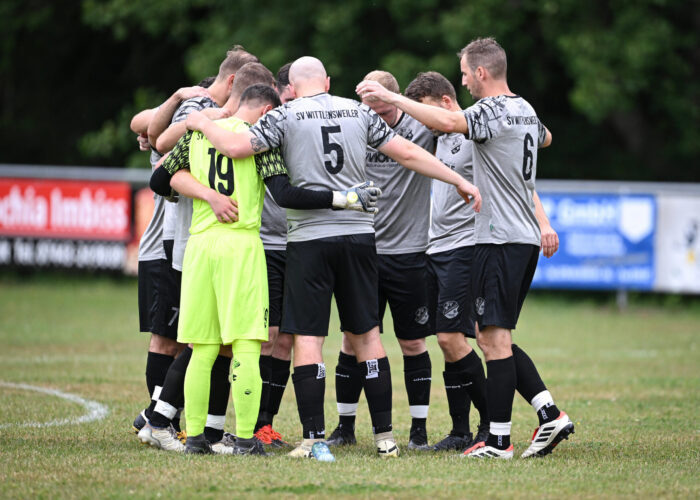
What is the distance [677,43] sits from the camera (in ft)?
68.8

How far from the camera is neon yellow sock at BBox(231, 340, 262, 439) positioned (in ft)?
20.0

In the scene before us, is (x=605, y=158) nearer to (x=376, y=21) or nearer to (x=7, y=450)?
(x=376, y=21)

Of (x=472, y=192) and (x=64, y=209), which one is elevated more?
(x=472, y=192)

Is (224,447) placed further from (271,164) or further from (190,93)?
(190,93)

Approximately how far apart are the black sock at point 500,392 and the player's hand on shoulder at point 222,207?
186cm

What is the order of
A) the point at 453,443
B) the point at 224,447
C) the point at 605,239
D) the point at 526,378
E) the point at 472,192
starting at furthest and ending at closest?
the point at 605,239 < the point at 453,443 < the point at 526,378 < the point at 224,447 < the point at 472,192

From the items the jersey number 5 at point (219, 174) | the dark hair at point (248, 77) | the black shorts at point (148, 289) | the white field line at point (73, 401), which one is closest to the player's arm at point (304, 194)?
the jersey number 5 at point (219, 174)

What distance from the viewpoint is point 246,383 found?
20.0 ft

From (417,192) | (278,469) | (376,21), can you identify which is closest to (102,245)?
(376,21)

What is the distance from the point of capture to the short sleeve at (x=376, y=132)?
635cm

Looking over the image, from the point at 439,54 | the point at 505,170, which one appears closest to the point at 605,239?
Result: the point at 439,54

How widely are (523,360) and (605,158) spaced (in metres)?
17.9

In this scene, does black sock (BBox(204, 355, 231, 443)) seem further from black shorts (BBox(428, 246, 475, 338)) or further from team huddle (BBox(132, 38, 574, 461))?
black shorts (BBox(428, 246, 475, 338))

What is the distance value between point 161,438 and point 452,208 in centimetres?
257
